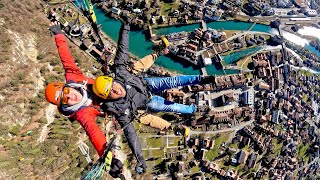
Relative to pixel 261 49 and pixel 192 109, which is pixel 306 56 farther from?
pixel 192 109

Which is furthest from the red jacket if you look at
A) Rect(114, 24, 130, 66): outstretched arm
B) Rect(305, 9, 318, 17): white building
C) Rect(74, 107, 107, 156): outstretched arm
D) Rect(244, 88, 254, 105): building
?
Rect(305, 9, 318, 17): white building

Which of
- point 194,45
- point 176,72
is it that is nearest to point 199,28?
point 194,45

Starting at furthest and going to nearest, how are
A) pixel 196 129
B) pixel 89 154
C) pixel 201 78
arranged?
pixel 196 129 → pixel 89 154 → pixel 201 78

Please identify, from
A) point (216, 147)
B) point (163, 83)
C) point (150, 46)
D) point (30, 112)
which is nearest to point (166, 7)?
point (150, 46)

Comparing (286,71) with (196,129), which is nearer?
(196,129)

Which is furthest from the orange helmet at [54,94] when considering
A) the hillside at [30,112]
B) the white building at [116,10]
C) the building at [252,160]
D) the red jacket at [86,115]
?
the building at [252,160]

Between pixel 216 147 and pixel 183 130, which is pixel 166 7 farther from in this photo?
pixel 183 130
